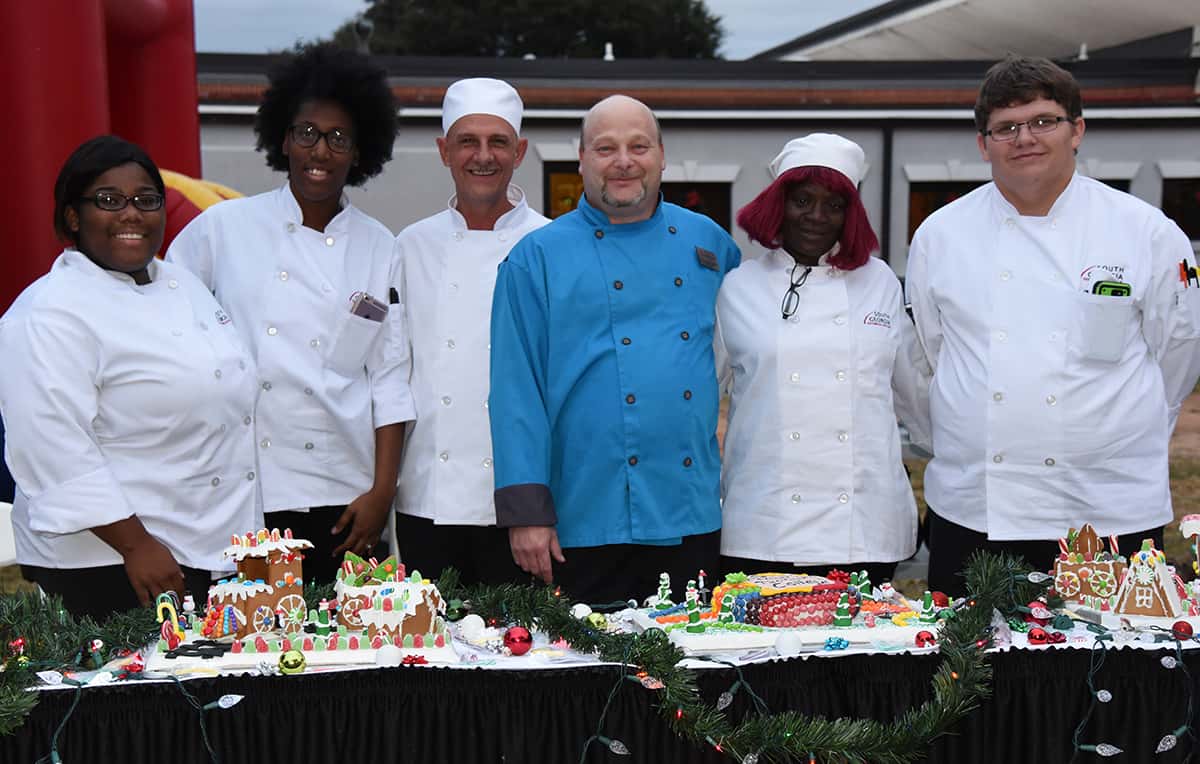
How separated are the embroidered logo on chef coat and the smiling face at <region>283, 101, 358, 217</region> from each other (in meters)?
1.45

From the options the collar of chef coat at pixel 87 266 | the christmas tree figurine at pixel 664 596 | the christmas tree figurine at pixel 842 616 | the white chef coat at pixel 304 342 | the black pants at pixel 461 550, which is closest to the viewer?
the christmas tree figurine at pixel 842 616

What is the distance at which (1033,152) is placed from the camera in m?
2.98

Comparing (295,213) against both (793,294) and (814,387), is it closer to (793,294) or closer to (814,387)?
(793,294)

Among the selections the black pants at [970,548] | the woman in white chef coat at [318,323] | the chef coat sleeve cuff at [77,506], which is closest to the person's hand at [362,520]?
the woman in white chef coat at [318,323]

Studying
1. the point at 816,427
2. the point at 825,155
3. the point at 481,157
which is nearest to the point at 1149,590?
the point at 816,427

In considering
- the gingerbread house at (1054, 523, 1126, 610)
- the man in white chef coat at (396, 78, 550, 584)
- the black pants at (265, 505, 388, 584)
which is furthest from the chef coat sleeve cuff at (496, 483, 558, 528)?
the gingerbread house at (1054, 523, 1126, 610)

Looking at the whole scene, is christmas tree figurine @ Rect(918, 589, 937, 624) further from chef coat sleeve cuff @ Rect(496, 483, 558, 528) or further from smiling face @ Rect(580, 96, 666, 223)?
smiling face @ Rect(580, 96, 666, 223)

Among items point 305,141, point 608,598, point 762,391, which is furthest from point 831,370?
point 305,141

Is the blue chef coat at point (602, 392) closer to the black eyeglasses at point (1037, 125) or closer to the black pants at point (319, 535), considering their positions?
the black pants at point (319, 535)

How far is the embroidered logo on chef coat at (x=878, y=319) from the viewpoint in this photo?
303cm

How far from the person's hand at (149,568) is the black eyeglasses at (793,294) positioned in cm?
158

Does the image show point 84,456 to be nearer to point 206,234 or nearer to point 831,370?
point 206,234

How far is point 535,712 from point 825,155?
154 centimetres

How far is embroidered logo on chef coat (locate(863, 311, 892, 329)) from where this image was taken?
119 inches
